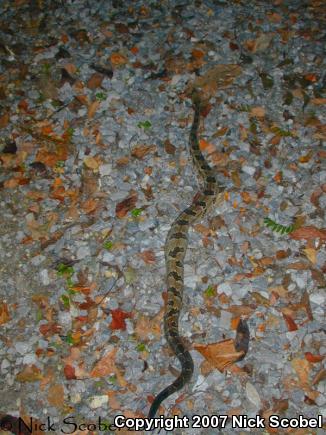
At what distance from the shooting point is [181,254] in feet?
20.7

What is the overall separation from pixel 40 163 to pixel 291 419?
5.30 metres

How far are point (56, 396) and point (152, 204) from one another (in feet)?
10.1

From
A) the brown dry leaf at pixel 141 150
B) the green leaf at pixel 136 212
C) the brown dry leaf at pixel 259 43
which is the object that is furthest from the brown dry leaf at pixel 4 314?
the brown dry leaf at pixel 259 43

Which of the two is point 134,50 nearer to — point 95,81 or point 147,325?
point 95,81

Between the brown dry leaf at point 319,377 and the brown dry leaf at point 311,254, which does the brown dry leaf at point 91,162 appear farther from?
the brown dry leaf at point 319,377

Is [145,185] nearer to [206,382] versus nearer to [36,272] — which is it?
[36,272]

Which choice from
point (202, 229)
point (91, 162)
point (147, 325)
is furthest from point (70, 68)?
point (147, 325)

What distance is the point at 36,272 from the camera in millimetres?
6328

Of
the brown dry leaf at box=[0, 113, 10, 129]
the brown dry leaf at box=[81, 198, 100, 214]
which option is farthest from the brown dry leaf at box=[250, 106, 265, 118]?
the brown dry leaf at box=[0, 113, 10, 129]

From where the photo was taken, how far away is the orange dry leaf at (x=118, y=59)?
28.1 feet

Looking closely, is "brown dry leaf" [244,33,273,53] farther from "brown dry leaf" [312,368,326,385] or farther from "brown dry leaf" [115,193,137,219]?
"brown dry leaf" [312,368,326,385]

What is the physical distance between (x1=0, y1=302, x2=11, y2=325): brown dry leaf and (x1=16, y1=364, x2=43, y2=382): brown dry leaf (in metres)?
0.73

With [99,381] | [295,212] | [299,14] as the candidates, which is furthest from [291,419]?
[299,14]

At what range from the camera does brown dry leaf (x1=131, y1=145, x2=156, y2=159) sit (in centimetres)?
749
